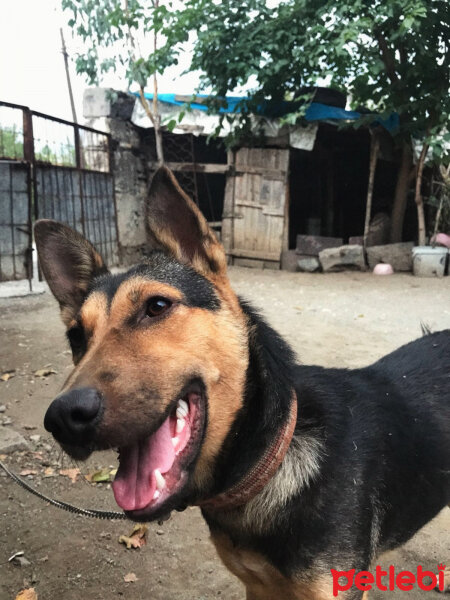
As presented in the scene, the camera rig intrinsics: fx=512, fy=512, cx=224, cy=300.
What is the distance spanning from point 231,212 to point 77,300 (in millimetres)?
10863

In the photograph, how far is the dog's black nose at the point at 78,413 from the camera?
4.74 ft

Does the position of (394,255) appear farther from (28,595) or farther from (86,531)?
(28,595)

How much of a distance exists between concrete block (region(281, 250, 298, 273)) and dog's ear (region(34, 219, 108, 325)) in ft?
34.0

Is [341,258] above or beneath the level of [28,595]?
above

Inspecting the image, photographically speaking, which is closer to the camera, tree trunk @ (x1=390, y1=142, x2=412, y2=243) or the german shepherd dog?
the german shepherd dog

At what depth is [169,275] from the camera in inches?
76.6

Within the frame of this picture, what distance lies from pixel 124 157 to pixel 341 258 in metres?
5.70

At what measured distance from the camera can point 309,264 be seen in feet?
39.9

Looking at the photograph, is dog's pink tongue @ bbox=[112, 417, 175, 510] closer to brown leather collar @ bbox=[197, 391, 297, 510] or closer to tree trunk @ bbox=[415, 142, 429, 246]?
brown leather collar @ bbox=[197, 391, 297, 510]

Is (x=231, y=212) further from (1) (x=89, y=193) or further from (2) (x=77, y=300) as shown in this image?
(2) (x=77, y=300)

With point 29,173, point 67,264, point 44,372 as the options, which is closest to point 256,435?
point 67,264

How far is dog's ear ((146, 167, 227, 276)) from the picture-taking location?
2027 millimetres

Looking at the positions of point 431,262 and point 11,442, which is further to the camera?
point 431,262

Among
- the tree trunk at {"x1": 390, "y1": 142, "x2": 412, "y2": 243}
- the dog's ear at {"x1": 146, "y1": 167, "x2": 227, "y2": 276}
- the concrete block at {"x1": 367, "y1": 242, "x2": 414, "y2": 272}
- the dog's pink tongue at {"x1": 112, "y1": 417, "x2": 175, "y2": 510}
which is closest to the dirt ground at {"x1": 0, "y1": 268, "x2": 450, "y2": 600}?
the dog's pink tongue at {"x1": 112, "y1": 417, "x2": 175, "y2": 510}
